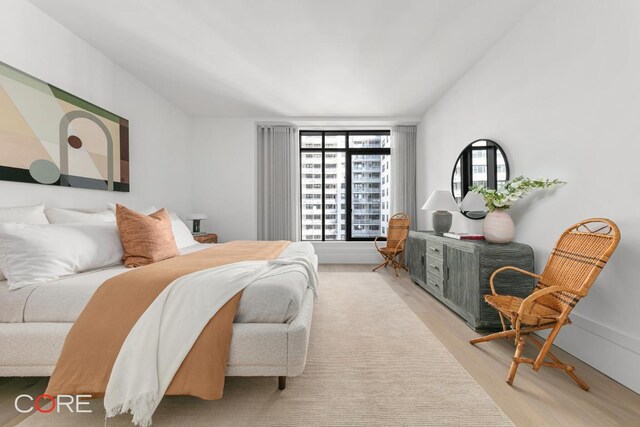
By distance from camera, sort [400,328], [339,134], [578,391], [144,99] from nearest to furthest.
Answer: [578,391]
[400,328]
[144,99]
[339,134]

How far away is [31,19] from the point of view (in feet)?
7.59

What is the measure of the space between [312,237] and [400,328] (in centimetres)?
337

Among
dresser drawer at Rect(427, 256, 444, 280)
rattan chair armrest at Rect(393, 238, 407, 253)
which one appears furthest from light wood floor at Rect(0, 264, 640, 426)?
rattan chair armrest at Rect(393, 238, 407, 253)

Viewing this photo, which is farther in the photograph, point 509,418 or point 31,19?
point 31,19

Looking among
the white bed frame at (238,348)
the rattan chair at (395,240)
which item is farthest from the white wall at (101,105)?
the rattan chair at (395,240)

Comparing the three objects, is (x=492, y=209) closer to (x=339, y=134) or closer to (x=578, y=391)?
(x=578, y=391)

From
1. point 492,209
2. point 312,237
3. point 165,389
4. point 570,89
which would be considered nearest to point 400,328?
point 492,209

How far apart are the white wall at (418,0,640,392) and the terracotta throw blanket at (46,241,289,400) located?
2359mm

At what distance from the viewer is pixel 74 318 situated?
1566mm

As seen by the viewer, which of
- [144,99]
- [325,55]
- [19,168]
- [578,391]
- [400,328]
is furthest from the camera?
[144,99]

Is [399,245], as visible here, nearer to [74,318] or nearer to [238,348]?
[238,348]

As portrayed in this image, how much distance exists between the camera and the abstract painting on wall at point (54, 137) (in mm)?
2115

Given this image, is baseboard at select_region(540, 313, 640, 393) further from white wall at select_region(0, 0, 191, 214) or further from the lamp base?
white wall at select_region(0, 0, 191, 214)

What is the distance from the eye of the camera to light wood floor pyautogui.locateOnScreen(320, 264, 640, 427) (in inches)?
56.2
